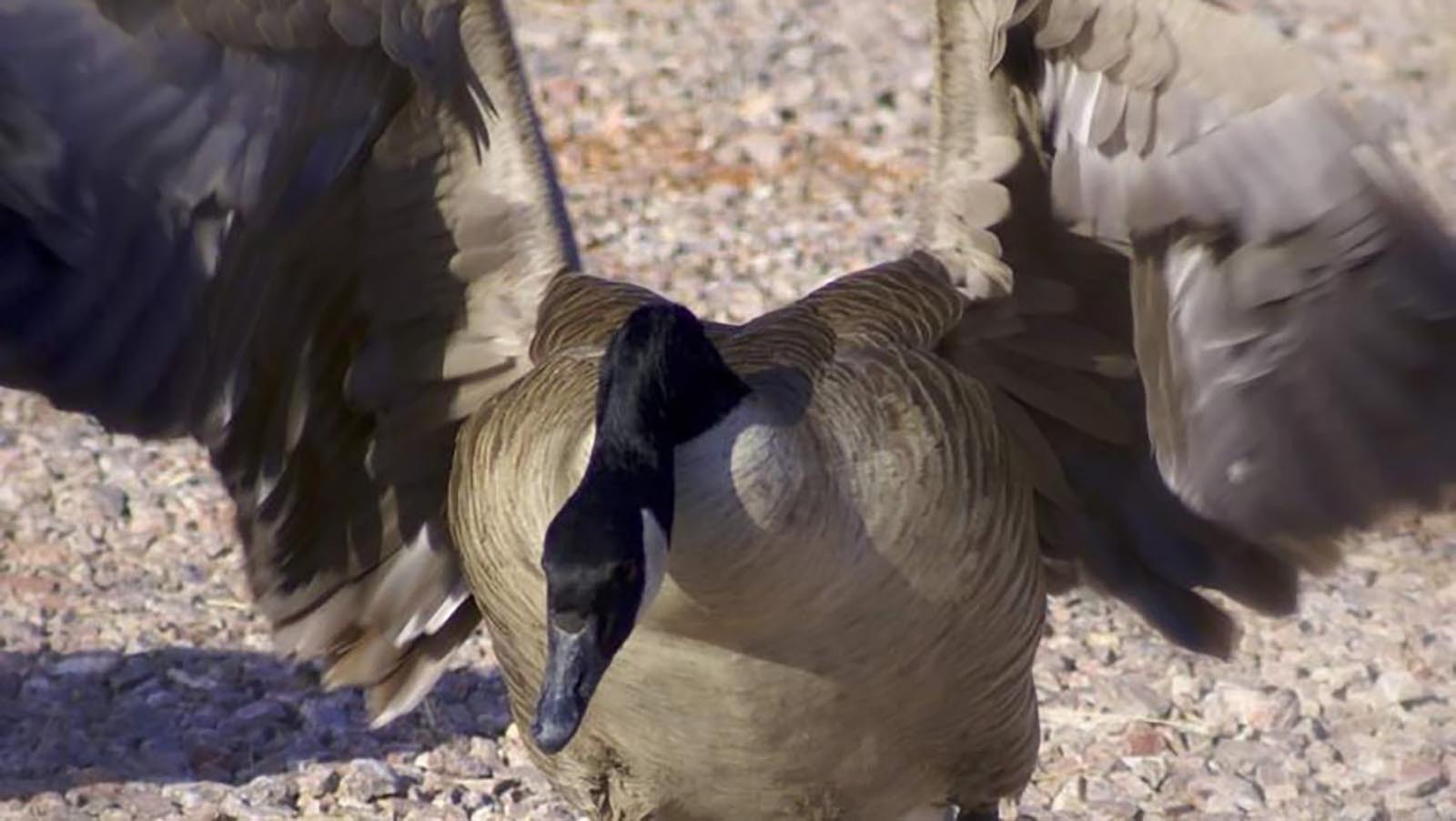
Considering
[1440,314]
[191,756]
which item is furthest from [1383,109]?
[191,756]

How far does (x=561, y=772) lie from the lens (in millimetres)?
5324

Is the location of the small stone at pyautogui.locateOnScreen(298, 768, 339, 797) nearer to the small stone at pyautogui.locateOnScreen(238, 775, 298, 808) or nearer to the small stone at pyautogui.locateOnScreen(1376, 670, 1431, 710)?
the small stone at pyautogui.locateOnScreen(238, 775, 298, 808)

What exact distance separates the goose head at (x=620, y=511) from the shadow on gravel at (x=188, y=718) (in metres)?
2.20

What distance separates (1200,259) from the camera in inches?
192

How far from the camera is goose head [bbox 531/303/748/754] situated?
13.5 feet

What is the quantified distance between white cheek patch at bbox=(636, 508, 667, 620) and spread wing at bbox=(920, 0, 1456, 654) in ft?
3.74

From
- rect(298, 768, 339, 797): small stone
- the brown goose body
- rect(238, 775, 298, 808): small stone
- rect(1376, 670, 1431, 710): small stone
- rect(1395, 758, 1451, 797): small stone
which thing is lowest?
rect(1376, 670, 1431, 710): small stone

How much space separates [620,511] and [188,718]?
271 centimetres

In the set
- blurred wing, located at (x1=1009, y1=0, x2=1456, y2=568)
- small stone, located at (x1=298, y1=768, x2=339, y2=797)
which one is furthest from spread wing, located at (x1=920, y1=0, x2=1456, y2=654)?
small stone, located at (x1=298, y1=768, x2=339, y2=797)

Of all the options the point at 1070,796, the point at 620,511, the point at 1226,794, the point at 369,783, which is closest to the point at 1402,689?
the point at 1226,794

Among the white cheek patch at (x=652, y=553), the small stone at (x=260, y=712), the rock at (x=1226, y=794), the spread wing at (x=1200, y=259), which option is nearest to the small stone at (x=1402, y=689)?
the rock at (x=1226, y=794)

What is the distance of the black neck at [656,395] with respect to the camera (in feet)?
14.1

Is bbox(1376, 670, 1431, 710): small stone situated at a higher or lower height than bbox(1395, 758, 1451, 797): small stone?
lower

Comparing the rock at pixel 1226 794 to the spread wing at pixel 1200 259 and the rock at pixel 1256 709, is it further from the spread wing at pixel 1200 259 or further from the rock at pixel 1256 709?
the spread wing at pixel 1200 259
